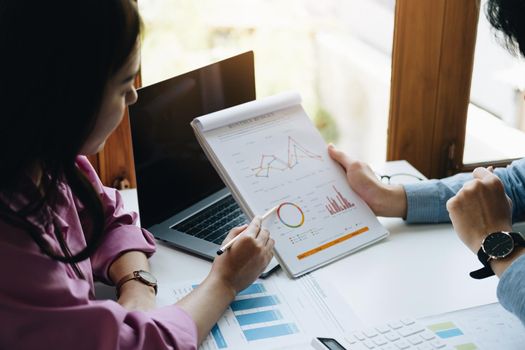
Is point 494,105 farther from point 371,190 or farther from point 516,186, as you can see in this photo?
point 371,190

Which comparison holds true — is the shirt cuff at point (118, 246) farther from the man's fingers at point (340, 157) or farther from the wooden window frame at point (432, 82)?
the wooden window frame at point (432, 82)

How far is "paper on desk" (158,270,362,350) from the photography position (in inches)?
41.7

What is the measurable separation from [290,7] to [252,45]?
13cm

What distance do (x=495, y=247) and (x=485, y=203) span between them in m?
0.10

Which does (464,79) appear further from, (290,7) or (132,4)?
(132,4)

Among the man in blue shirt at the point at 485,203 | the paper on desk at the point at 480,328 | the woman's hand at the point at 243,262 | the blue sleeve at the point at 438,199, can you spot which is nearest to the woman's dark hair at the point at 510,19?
the man in blue shirt at the point at 485,203

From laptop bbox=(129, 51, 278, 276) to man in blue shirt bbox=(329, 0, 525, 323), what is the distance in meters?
→ 0.25

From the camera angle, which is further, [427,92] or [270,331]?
[427,92]

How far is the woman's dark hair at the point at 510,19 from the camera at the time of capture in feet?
3.73

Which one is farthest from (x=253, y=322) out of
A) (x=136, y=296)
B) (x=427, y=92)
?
(x=427, y=92)

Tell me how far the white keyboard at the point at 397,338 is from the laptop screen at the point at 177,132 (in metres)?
0.48

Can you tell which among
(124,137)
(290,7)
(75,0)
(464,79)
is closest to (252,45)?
(290,7)

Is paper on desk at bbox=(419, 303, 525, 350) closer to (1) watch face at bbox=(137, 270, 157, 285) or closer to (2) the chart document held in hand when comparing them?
(2) the chart document held in hand

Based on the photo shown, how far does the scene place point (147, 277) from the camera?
1157 millimetres
